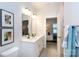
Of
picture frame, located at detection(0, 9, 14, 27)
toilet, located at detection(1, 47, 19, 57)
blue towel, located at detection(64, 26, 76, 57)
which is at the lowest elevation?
toilet, located at detection(1, 47, 19, 57)

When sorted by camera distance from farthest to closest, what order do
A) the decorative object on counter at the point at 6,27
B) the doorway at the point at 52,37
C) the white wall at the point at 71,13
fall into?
the doorway at the point at 52,37 < the white wall at the point at 71,13 < the decorative object on counter at the point at 6,27

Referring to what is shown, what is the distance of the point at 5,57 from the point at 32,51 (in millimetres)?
582

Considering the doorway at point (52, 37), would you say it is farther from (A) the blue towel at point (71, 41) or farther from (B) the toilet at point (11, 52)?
(B) the toilet at point (11, 52)

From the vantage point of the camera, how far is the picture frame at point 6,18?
72.5 inches

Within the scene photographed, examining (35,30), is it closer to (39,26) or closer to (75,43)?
(39,26)

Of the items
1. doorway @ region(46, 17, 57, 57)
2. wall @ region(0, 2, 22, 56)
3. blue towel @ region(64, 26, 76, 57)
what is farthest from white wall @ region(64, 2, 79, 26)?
wall @ region(0, 2, 22, 56)

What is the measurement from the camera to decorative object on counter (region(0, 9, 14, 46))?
1838mm

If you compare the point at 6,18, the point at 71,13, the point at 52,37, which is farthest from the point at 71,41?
the point at 52,37

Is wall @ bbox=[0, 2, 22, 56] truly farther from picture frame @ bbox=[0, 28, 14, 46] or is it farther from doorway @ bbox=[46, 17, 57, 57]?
doorway @ bbox=[46, 17, 57, 57]

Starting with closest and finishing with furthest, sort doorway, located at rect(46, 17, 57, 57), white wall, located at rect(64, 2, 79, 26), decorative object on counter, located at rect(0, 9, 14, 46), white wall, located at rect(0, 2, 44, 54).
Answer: decorative object on counter, located at rect(0, 9, 14, 46) < white wall, located at rect(0, 2, 44, 54) < white wall, located at rect(64, 2, 79, 26) < doorway, located at rect(46, 17, 57, 57)

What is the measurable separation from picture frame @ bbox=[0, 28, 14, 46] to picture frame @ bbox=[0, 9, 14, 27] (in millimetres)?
91

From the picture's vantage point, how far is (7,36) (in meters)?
2.01

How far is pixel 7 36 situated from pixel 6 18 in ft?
1.05

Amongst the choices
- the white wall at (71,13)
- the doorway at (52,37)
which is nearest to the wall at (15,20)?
the doorway at (52,37)
